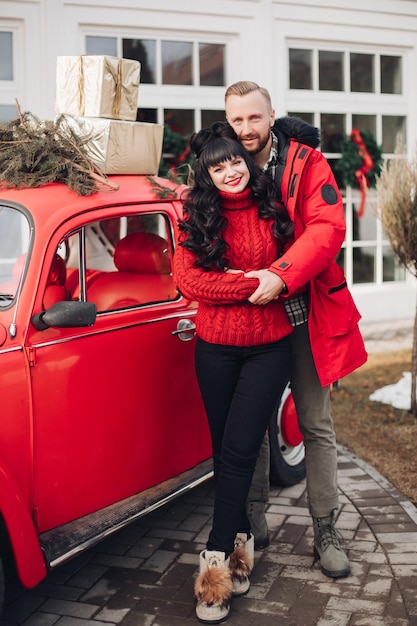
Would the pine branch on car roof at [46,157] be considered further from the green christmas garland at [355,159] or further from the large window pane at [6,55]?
the green christmas garland at [355,159]

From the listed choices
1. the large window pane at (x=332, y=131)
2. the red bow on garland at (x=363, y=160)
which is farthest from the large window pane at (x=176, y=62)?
the red bow on garland at (x=363, y=160)

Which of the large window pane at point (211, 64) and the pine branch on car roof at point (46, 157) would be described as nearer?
the pine branch on car roof at point (46, 157)

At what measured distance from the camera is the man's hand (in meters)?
3.26

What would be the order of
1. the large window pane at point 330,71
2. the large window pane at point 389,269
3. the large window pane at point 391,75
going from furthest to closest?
the large window pane at point 389,269
the large window pane at point 391,75
the large window pane at point 330,71

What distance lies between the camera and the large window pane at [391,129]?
10.2m

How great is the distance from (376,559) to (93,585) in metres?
1.35

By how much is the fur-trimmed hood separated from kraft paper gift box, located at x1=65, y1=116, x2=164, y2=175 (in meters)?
0.71

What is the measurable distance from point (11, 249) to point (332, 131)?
6957 mm

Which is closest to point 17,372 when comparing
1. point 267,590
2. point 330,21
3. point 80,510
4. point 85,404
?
point 85,404

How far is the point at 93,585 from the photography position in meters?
3.79

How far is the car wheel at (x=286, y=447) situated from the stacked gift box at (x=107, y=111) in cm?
159

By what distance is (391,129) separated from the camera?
10.2 m

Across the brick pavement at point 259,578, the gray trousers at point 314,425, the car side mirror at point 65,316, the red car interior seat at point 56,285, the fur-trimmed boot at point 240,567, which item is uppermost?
the red car interior seat at point 56,285

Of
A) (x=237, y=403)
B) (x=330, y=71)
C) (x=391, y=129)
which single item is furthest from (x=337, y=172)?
(x=237, y=403)
